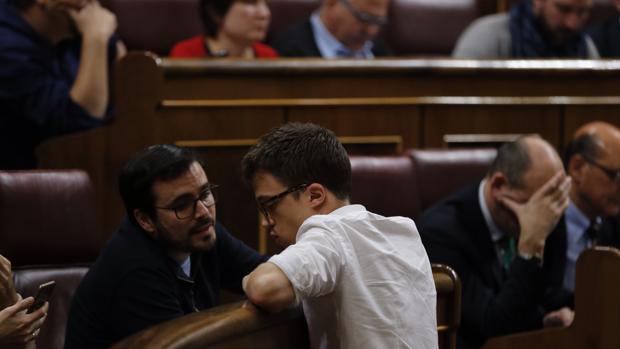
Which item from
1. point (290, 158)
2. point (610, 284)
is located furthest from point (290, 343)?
point (610, 284)

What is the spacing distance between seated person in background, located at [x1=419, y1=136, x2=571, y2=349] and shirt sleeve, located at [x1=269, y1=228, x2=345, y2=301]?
19.1 inches

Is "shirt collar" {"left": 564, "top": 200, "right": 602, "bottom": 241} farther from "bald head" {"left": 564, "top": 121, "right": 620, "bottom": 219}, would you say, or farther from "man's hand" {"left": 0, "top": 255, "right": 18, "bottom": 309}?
"man's hand" {"left": 0, "top": 255, "right": 18, "bottom": 309}

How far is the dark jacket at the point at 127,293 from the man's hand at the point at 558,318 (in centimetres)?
47

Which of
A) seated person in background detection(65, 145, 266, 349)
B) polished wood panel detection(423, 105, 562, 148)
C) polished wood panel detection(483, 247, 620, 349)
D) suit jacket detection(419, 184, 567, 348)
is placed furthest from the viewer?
polished wood panel detection(423, 105, 562, 148)

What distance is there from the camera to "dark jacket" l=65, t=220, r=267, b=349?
90 cm

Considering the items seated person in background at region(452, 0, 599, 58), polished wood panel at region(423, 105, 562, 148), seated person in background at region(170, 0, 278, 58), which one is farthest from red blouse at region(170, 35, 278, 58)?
seated person in background at region(452, 0, 599, 58)

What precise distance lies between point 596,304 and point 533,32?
0.88 metres

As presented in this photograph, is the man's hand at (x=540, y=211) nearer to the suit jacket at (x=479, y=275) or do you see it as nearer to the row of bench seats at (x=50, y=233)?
the suit jacket at (x=479, y=275)

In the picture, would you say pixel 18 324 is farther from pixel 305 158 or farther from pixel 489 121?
pixel 489 121

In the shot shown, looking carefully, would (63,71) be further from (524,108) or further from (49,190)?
(524,108)

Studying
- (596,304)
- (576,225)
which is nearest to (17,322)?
(596,304)

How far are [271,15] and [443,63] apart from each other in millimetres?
497

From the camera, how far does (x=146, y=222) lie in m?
0.97

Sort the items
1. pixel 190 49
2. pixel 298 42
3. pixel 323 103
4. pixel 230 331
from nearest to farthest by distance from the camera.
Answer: pixel 230 331
pixel 323 103
pixel 190 49
pixel 298 42
